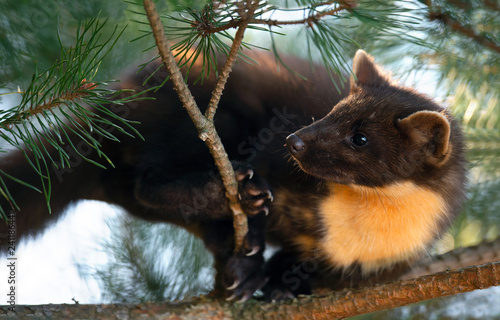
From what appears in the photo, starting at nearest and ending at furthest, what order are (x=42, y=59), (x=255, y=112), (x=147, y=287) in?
1. (x=42, y=59)
2. (x=255, y=112)
3. (x=147, y=287)

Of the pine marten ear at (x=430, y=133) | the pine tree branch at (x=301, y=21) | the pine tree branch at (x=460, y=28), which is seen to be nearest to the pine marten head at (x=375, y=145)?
the pine marten ear at (x=430, y=133)

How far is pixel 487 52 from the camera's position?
238cm

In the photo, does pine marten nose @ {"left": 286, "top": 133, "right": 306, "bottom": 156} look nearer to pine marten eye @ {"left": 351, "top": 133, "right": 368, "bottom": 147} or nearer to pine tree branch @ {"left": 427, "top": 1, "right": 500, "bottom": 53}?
pine marten eye @ {"left": 351, "top": 133, "right": 368, "bottom": 147}

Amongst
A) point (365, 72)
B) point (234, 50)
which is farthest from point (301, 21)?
point (365, 72)

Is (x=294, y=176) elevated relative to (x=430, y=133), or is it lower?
lower

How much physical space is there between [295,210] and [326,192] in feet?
0.79

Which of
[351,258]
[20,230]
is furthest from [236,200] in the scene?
[20,230]

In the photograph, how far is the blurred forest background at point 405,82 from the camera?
2.10 meters

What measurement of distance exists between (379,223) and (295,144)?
0.68m

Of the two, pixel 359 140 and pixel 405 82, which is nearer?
pixel 359 140

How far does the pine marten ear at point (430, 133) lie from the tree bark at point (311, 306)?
24.0 inches

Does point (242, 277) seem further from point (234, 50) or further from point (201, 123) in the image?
point (234, 50)

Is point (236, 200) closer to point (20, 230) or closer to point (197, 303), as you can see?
point (197, 303)

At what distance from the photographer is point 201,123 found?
176 centimetres
